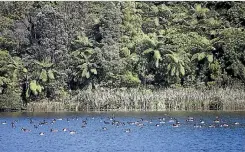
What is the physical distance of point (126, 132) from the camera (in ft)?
90.9

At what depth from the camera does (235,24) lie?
45.7 m

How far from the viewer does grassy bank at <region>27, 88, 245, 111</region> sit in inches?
1446

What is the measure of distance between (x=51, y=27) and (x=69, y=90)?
468 cm

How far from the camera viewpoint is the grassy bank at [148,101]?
36.7 meters

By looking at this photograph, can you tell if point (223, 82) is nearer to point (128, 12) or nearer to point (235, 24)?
point (235, 24)

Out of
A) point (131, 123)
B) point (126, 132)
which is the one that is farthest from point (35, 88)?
point (126, 132)

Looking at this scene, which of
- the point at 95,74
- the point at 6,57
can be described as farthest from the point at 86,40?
the point at 6,57

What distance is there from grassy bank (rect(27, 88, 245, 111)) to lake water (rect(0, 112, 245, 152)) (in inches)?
66.5

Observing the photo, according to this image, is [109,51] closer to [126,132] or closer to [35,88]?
[35,88]

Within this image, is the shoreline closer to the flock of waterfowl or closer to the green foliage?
the green foliage

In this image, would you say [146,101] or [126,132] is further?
[146,101]

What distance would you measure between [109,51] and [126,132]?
17271mm

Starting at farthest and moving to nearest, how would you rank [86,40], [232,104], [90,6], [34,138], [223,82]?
1. [90,6]
2. [86,40]
3. [223,82]
4. [232,104]
5. [34,138]

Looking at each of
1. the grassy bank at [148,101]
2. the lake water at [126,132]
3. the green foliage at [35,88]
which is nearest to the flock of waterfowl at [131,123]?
the lake water at [126,132]
